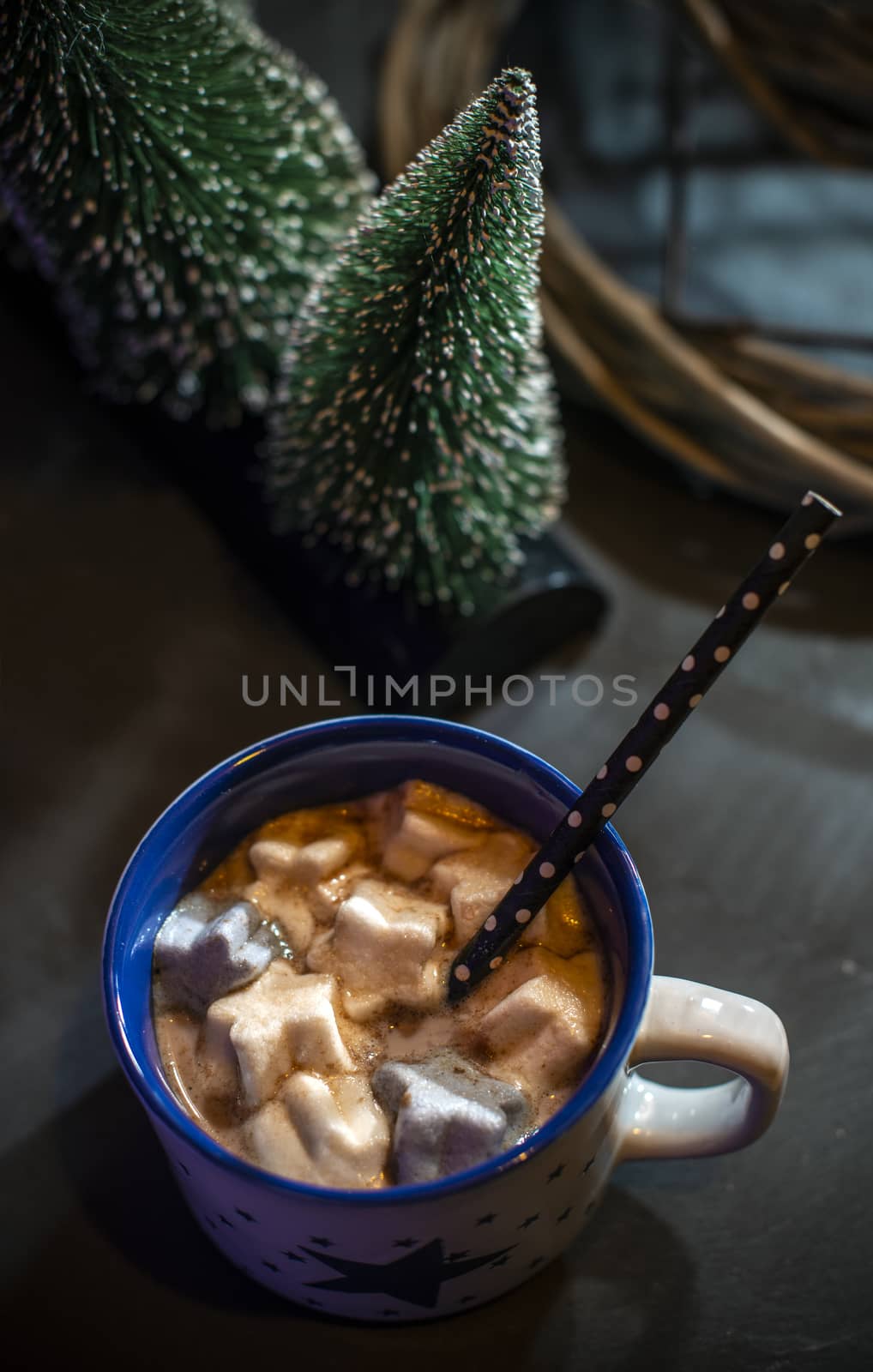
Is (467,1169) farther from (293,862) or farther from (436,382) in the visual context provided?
(436,382)

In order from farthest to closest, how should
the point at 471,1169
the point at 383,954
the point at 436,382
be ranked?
the point at 436,382
the point at 383,954
the point at 471,1169

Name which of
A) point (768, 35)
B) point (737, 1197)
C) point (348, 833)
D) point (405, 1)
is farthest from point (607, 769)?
point (405, 1)

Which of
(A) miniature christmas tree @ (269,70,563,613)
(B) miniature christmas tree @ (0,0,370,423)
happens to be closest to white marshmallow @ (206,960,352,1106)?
(A) miniature christmas tree @ (269,70,563,613)

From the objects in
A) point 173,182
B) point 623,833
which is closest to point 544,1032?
point 623,833

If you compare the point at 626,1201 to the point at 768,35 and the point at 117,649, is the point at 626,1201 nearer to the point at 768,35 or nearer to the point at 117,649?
the point at 117,649

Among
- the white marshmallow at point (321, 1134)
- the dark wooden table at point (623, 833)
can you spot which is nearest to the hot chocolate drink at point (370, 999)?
A: the white marshmallow at point (321, 1134)

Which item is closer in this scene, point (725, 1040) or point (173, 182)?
point (725, 1040)

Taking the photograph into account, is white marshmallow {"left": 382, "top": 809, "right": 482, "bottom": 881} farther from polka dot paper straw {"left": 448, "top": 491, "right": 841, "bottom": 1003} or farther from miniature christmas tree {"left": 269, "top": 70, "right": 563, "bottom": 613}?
miniature christmas tree {"left": 269, "top": 70, "right": 563, "bottom": 613}
